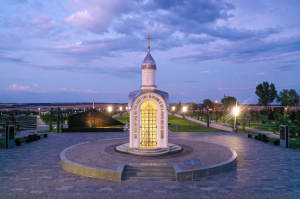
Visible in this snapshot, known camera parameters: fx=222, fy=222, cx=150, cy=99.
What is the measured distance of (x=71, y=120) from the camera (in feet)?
115

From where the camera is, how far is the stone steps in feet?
42.2

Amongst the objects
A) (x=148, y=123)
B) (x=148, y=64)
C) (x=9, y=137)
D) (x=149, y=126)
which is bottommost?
(x=9, y=137)

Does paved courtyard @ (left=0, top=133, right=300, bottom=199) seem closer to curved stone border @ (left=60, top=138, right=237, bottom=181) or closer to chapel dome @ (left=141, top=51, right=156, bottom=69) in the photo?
curved stone border @ (left=60, top=138, right=237, bottom=181)

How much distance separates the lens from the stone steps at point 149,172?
507 inches

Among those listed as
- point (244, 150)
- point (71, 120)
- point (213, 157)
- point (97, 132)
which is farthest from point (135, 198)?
point (71, 120)

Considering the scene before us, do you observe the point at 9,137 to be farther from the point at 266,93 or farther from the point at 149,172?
the point at 266,93

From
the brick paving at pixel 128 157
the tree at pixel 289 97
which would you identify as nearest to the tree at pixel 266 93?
the tree at pixel 289 97

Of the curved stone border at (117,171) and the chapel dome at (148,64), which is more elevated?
the chapel dome at (148,64)

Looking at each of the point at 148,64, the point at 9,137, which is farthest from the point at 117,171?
the point at 9,137

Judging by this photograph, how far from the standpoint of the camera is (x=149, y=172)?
13.1 meters

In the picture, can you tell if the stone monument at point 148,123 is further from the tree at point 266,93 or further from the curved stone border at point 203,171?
the tree at point 266,93

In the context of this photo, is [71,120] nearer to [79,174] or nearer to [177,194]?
[79,174]

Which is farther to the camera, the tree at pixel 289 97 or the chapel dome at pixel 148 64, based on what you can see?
the tree at pixel 289 97

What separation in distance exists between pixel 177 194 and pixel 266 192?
4.38 metres
